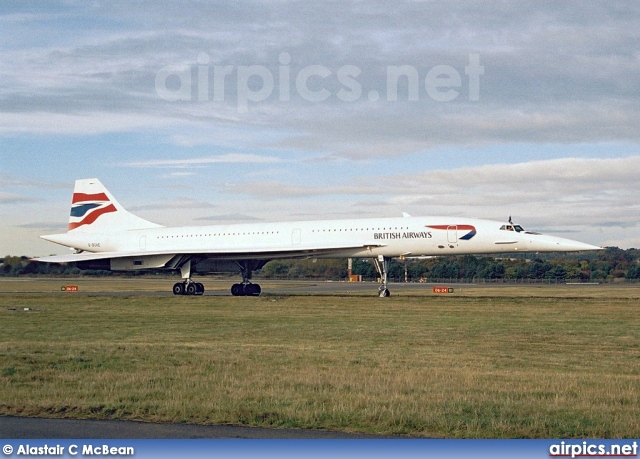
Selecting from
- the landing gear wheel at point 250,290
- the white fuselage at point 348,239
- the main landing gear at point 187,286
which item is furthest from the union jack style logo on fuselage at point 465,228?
the main landing gear at point 187,286

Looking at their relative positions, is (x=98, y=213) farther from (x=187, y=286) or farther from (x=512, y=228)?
(x=512, y=228)

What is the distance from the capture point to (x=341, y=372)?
36.7 feet

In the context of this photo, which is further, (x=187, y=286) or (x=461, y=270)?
(x=461, y=270)

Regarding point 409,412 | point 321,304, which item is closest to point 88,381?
point 409,412

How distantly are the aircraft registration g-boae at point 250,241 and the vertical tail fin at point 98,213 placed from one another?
52 millimetres

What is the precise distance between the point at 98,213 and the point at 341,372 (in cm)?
3190

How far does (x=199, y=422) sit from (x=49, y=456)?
70.7 inches

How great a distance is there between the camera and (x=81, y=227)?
4075 cm

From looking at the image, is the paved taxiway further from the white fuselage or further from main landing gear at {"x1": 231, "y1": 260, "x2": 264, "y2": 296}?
main landing gear at {"x1": 231, "y1": 260, "x2": 264, "y2": 296}

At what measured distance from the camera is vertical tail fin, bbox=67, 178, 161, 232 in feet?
133

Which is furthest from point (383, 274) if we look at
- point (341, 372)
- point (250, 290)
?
point (341, 372)

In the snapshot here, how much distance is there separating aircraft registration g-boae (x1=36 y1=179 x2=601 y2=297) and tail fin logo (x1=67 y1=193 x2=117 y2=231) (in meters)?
0.05

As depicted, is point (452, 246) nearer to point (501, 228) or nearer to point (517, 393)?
point (501, 228)

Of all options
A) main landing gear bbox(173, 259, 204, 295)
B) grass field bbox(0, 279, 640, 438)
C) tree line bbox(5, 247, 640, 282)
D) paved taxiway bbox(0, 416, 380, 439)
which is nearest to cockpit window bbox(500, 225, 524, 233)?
grass field bbox(0, 279, 640, 438)
